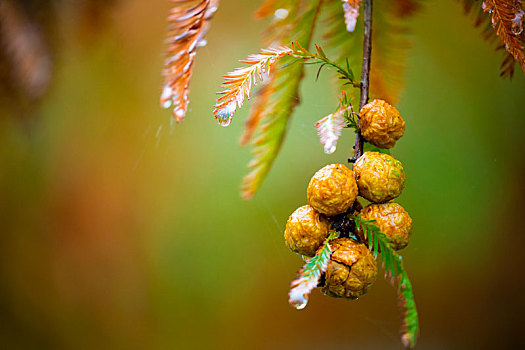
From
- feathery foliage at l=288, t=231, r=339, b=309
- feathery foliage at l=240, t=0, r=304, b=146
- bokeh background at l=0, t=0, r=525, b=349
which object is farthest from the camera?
bokeh background at l=0, t=0, r=525, b=349

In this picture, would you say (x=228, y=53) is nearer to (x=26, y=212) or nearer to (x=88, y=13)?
(x=88, y=13)

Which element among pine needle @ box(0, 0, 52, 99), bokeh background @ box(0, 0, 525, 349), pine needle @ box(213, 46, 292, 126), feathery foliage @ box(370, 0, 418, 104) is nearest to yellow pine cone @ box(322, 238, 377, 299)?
pine needle @ box(213, 46, 292, 126)

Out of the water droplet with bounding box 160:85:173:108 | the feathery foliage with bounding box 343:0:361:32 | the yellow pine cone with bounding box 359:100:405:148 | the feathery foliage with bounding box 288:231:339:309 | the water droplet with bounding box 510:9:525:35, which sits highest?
the feathery foliage with bounding box 343:0:361:32

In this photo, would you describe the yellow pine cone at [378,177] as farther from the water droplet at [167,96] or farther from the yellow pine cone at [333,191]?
the water droplet at [167,96]

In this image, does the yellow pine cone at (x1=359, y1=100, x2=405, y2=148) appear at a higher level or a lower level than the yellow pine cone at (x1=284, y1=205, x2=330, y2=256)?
higher

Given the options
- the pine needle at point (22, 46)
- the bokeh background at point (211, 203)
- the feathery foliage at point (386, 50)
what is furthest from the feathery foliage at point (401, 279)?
the pine needle at point (22, 46)

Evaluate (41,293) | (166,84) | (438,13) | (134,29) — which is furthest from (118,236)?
(438,13)

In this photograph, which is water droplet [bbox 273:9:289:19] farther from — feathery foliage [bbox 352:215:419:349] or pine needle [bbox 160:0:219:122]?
feathery foliage [bbox 352:215:419:349]

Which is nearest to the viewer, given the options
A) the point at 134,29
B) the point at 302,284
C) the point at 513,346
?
the point at 302,284
